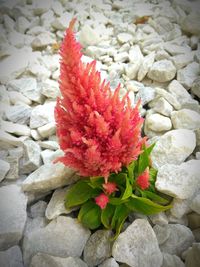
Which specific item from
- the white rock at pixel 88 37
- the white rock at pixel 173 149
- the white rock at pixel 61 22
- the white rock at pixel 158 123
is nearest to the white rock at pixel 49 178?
the white rock at pixel 173 149

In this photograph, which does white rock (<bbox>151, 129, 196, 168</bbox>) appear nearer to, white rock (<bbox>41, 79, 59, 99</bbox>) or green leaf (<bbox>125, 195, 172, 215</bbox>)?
green leaf (<bbox>125, 195, 172, 215</bbox>)

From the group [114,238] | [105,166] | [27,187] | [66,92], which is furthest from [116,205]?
[66,92]

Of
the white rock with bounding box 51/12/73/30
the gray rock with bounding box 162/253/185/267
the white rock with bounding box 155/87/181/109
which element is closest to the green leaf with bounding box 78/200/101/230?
the gray rock with bounding box 162/253/185/267

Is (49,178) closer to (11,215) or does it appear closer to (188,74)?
Answer: (11,215)

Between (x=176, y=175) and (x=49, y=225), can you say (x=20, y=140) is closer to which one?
(x=49, y=225)

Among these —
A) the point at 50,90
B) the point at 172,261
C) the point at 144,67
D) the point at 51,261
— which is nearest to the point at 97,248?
the point at 51,261

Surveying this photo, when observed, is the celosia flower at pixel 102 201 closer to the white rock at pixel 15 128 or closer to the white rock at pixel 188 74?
the white rock at pixel 15 128
